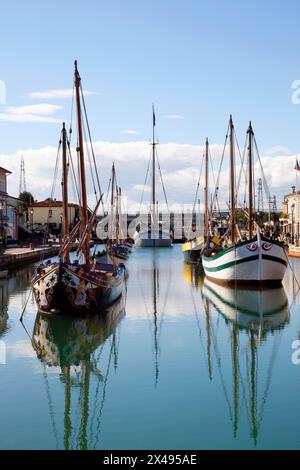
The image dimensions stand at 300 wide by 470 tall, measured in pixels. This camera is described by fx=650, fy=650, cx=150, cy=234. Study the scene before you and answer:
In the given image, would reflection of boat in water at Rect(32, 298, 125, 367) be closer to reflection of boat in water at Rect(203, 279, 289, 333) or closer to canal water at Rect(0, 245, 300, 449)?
canal water at Rect(0, 245, 300, 449)

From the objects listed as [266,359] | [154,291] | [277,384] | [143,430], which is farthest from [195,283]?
[143,430]

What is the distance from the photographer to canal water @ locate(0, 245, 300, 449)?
1299cm

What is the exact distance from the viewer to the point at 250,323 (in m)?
26.5

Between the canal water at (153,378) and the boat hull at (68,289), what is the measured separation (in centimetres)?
63

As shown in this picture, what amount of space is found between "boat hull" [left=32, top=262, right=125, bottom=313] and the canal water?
0.63 meters

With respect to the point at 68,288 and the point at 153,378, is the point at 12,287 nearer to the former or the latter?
the point at 68,288

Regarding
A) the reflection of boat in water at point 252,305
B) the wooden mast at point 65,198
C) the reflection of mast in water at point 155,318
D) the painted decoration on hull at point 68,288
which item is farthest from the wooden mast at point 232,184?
the painted decoration on hull at point 68,288

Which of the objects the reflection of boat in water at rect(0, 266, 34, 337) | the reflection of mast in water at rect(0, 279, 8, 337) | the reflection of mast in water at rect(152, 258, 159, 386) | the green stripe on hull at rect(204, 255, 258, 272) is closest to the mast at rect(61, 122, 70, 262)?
the reflection of mast in water at rect(0, 279, 8, 337)

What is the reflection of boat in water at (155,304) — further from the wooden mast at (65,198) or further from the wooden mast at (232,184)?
the wooden mast at (232,184)

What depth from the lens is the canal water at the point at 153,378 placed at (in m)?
13.0

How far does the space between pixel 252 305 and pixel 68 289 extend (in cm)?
981

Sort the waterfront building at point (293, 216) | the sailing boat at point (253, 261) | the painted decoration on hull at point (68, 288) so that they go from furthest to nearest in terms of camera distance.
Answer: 1. the waterfront building at point (293, 216)
2. the sailing boat at point (253, 261)
3. the painted decoration on hull at point (68, 288)
